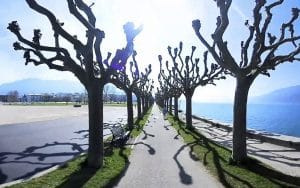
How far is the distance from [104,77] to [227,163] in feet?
16.1

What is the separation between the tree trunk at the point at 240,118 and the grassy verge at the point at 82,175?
3642mm

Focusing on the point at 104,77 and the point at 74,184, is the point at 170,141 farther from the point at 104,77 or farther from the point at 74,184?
the point at 74,184

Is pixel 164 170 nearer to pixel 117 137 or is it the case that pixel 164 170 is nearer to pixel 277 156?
pixel 277 156

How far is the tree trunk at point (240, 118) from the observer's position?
44.9 ft

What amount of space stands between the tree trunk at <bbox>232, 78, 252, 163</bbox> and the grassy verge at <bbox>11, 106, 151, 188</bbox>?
3.64 m

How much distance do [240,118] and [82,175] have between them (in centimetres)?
562

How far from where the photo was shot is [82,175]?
11.6 meters

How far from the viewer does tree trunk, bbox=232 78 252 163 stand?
44.9ft

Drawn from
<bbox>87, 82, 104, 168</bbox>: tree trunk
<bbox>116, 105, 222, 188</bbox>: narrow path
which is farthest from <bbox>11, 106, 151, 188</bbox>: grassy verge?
<bbox>87, 82, 104, 168</bbox>: tree trunk

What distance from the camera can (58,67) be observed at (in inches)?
533

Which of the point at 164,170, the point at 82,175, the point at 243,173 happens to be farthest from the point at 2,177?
the point at 243,173

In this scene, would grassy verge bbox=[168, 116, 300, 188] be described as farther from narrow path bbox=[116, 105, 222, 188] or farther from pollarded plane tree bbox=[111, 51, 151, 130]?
pollarded plane tree bbox=[111, 51, 151, 130]

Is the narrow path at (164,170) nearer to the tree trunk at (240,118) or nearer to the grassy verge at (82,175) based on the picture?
the grassy verge at (82,175)

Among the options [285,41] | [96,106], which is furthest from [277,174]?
[96,106]
